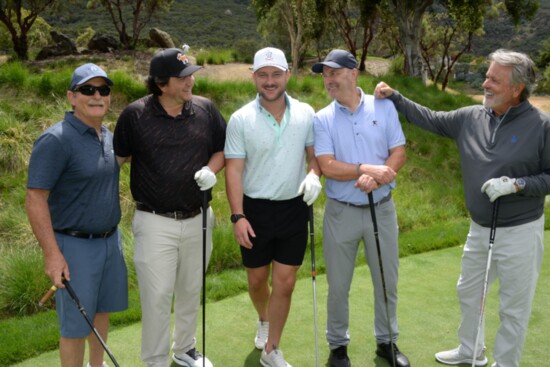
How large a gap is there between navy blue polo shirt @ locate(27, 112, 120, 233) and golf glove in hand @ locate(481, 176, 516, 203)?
198cm

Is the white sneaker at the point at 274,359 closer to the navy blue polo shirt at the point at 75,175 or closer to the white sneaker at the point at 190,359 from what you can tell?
the white sneaker at the point at 190,359

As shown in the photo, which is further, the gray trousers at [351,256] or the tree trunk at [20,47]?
the tree trunk at [20,47]

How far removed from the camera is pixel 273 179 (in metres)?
3.35

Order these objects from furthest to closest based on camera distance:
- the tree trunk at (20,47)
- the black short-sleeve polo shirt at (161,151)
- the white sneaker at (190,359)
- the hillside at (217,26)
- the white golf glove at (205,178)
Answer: the hillside at (217,26) → the tree trunk at (20,47) → the white sneaker at (190,359) → the black short-sleeve polo shirt at (161,151) → the white golf glove at (205,178)

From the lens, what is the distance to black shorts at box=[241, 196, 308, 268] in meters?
3.42

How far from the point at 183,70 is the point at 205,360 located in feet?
5.60

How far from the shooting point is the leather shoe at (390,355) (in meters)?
3.49

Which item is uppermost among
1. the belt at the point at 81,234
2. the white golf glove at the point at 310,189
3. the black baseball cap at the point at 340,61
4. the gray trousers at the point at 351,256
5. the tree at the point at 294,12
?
the tree at the point at 294,12

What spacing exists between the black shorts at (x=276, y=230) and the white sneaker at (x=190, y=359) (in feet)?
→ 2.12

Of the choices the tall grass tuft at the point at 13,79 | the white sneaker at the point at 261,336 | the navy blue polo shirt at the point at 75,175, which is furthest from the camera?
the tall grass tuft at the point at 13,79

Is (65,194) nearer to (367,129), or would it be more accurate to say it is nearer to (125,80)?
(367,129)

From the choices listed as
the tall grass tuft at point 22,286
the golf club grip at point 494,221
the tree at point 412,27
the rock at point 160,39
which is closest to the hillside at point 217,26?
the rock at point 160,39

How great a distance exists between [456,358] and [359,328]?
68 cm

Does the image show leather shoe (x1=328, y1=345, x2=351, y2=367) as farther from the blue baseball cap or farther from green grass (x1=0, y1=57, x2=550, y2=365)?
the blue baseball cap
